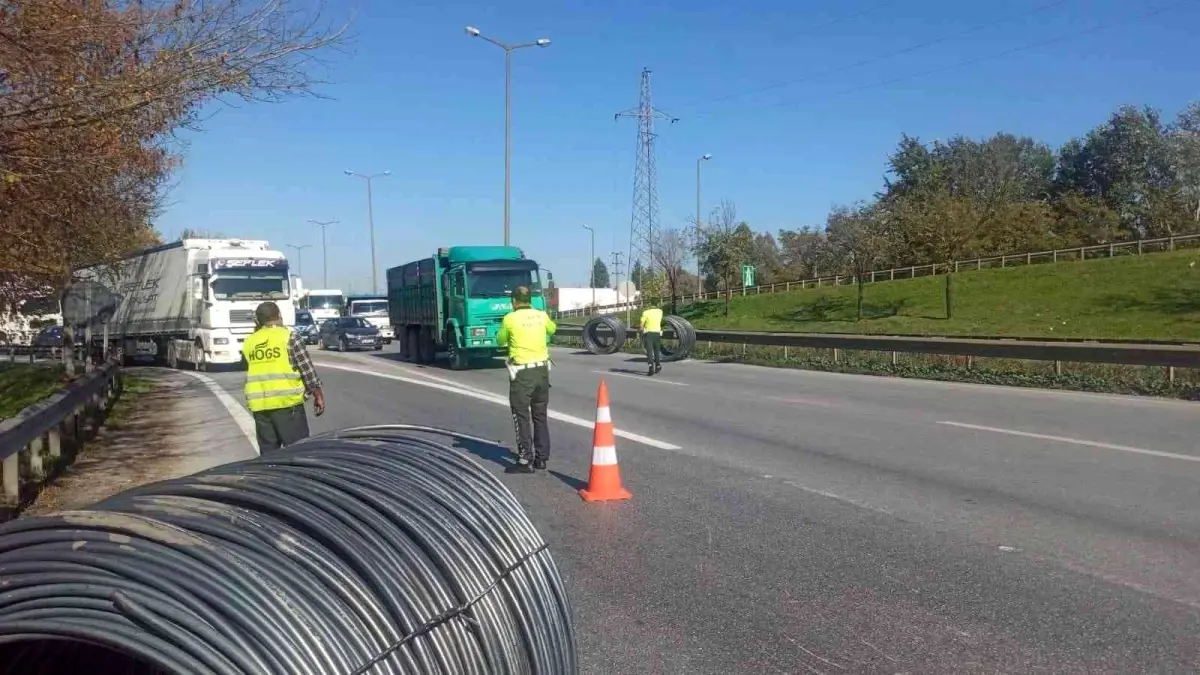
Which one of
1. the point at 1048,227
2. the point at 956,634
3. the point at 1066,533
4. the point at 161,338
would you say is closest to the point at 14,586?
the point at 956,634

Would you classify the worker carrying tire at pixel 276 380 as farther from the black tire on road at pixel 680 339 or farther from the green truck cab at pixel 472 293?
the black tire on road at pixel 680 339

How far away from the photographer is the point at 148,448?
494 inches

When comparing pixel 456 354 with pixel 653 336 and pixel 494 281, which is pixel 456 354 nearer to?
pixel 494 281

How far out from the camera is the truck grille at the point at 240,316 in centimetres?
2647

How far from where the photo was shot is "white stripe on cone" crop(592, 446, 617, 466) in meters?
8.36

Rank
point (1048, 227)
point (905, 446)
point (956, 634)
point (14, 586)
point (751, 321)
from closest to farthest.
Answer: point (14, 586) → point (956, 634) → point (905, 446) → point (751, 321) → point (1048, 227)

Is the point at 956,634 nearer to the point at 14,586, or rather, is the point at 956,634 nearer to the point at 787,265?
the point at 14,586

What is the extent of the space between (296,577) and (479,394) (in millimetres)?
15237

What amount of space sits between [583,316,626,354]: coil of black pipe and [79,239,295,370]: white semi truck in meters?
9.02

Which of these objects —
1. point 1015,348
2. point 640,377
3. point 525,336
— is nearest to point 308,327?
point 640,377

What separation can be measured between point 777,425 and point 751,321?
38127 mm

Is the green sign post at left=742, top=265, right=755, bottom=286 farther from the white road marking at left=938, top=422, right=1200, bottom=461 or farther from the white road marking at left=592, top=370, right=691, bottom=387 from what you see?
the white road marking at left=938, top=422, right=1200, bottom=461

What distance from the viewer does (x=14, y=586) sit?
2.47m

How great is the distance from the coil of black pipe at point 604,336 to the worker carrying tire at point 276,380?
22.8m
